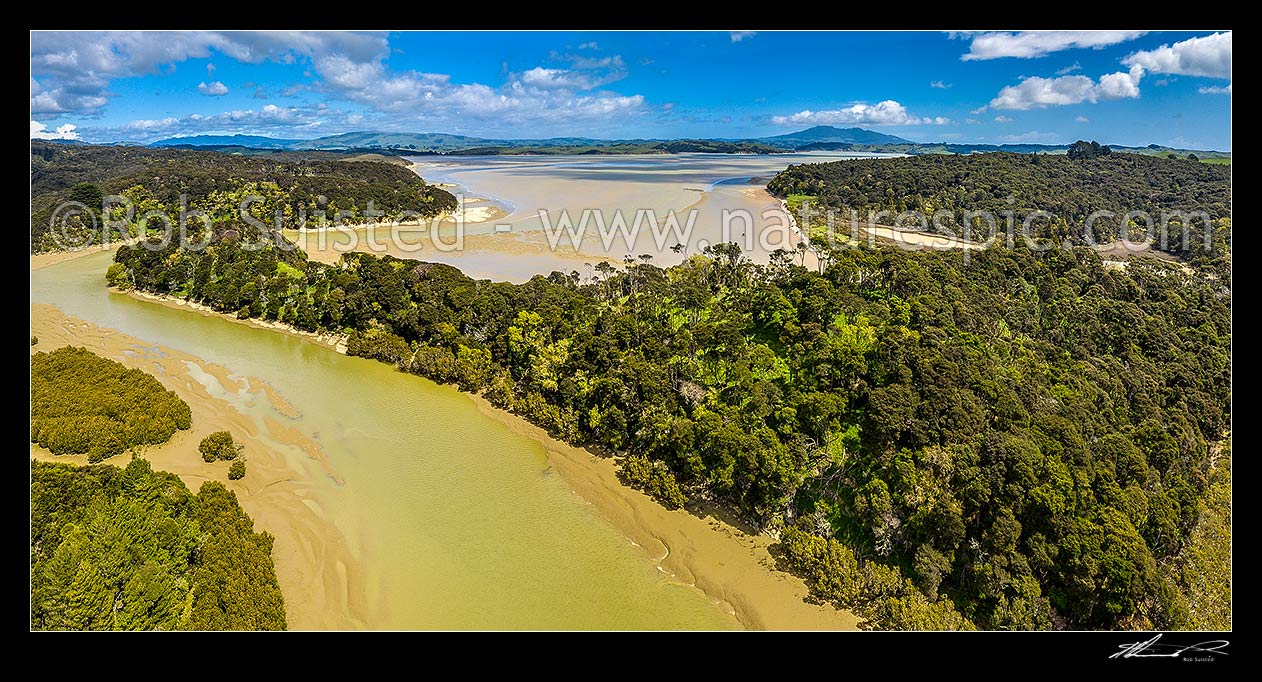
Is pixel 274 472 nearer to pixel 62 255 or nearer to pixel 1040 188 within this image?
pixel 62 255

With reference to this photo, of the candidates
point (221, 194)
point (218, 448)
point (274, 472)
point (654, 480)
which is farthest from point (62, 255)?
point (654, 480)

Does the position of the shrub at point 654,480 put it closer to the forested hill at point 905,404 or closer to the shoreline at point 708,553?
the forested hill at point 905,404

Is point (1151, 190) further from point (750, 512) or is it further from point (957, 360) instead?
point (750, 512)

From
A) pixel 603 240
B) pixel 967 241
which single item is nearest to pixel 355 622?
pixel 603 240
